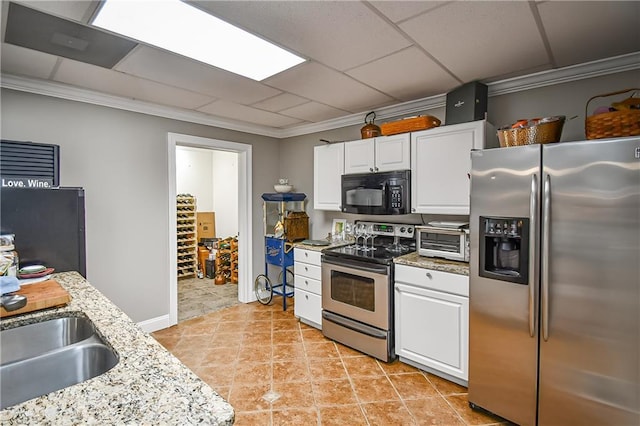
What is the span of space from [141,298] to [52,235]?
5.20 feet

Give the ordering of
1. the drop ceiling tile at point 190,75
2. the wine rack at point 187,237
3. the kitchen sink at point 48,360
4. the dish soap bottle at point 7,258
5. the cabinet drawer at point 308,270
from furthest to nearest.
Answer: the wine rack at point 187,237, the cabinet drawer at point 308,270, the drop ceiling tile at point 190,75, the dish soap bottle at point 7,258, the kitchen sink at point 48,360

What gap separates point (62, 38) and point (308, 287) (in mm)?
2815

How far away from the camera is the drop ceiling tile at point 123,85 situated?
2399 millimetres

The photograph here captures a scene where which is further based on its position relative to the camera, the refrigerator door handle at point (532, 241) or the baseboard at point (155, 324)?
the baseboard at point (155, 324)

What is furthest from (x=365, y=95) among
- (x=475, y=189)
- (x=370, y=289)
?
(x=370, y=289)

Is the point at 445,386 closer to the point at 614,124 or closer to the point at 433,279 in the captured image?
the point at 433,279

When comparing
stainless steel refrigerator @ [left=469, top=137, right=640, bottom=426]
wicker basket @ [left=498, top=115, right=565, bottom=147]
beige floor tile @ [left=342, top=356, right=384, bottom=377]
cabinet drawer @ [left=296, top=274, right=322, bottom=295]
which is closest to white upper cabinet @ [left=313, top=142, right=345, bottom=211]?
cabinet drawer @ [left=296, top=274, right=322, bottom=295]

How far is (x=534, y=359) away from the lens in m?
1.89

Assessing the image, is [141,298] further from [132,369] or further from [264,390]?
[132,369]

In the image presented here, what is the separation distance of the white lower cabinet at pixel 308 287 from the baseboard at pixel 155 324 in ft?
4.61

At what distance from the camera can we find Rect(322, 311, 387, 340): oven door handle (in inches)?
108

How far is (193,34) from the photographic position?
186 centimetres

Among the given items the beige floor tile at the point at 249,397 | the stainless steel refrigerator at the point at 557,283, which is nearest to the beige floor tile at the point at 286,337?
the beige floor tile at the point at 249,397

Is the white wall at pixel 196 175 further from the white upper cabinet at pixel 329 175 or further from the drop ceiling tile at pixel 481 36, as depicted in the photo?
the drop ceiling tile at pixel 481 36
